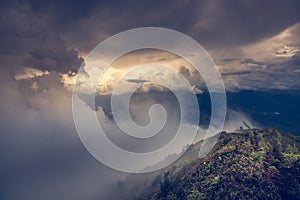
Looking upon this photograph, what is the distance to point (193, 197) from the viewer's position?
19762 centimetres

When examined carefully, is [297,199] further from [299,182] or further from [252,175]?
[252,175]

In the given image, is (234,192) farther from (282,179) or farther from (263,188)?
(282,179)

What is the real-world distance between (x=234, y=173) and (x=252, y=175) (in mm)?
12518

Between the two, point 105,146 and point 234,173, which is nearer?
point 105,146

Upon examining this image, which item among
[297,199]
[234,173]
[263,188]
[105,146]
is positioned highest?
[105,146]

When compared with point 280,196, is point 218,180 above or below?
above

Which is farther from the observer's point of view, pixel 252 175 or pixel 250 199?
pixel 252 175

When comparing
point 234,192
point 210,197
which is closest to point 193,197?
point 210,197

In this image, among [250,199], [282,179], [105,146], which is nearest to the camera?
[105,146]

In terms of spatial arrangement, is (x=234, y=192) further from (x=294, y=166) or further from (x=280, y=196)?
(x=294, y=166)

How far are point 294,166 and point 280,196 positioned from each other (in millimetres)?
26048

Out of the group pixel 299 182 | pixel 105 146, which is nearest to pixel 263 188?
pixel 299 182

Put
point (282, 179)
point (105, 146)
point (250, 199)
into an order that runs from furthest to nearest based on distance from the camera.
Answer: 1. point (282, 179)
2. point (250, 199)
3. point (105, 146)

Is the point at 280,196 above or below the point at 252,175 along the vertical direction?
below
